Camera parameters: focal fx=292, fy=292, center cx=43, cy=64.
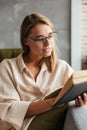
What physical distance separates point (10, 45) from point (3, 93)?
0.88 m

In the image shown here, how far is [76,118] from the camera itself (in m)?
1.23

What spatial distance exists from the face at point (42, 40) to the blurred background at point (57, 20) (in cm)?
77

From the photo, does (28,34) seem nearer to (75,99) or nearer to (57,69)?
(57,69)

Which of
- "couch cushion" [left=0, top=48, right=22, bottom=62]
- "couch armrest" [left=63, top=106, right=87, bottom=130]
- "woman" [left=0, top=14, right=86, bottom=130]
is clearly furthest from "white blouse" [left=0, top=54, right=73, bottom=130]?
"couch cushion" [left=0, top=48, right=22, bottom=62]

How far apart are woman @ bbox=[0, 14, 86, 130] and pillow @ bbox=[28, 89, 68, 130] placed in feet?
0.16

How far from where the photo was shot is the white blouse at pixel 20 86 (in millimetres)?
1412

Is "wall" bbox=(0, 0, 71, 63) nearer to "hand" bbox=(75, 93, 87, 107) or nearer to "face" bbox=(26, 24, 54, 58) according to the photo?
"face" bbox=(26, 24, 54, 58)

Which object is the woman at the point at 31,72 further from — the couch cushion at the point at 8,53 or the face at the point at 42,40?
the couch cushion at the point at 8,53

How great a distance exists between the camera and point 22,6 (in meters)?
2.27

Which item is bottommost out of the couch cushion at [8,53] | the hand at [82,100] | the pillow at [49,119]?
the pillow at [49,119]

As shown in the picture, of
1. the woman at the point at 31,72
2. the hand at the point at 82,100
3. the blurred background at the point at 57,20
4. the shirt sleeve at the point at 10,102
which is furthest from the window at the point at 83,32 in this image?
the hand at the point at 82,100

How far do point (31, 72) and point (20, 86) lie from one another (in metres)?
0.10

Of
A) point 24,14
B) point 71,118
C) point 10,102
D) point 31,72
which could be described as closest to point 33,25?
point 31,72

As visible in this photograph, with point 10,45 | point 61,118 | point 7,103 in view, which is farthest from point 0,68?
point 10,45
